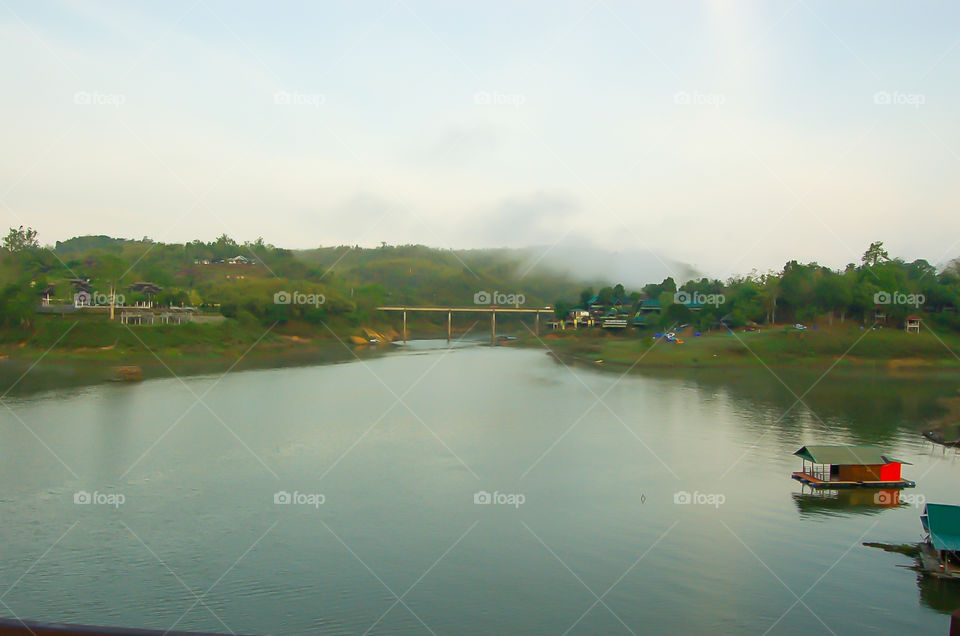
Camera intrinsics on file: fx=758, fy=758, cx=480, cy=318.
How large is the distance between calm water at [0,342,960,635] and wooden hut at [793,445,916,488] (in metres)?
0.47

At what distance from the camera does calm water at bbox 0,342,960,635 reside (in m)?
8.79

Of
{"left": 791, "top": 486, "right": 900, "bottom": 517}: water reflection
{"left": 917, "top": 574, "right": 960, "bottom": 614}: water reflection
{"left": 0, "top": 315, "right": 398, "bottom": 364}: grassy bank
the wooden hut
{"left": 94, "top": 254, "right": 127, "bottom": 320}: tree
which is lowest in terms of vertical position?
{"left": 917, "top": 574, "right": 960, "bottom": 614}: water reflection

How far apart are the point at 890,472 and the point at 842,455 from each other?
899 millimetres

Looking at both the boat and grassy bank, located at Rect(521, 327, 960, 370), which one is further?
grassy bank, located at Rect(521, 327, 960, 370)

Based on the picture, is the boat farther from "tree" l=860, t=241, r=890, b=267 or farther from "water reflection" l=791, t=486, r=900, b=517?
"tree" l=860, t=241, r=890, b=267

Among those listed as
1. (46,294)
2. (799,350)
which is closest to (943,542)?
(799,350)

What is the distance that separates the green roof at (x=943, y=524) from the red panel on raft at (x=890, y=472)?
4.43 metres

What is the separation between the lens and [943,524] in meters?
10.2

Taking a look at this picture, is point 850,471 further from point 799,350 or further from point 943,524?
point 799,350

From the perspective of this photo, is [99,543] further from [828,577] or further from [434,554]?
[828,577]

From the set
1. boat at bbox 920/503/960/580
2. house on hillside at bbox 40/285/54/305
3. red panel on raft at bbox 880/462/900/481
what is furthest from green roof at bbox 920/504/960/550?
house on hillside at bbox 40/285/54/305

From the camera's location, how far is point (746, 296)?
1907 inches

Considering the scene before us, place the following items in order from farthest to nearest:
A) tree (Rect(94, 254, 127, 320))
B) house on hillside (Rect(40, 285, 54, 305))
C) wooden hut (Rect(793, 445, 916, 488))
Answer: tree (Rect(94, 254, 127, 320)), house on hillside (Rect(40, 285, 54, 305)), wooden hut (Rect(793, 445, 916, 488))

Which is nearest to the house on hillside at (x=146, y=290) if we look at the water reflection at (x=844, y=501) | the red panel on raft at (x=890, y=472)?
the water reflection at (x=844, y=501)
